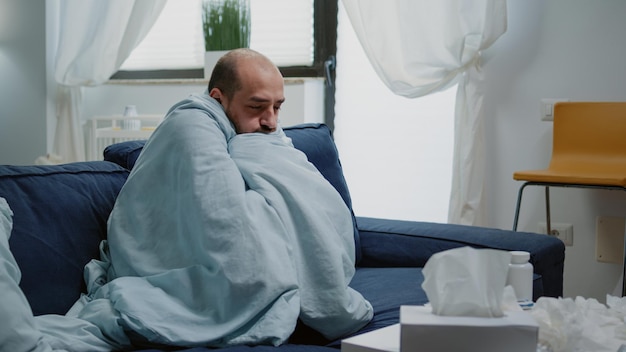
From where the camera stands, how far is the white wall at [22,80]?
4.63 m

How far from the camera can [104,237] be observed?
1.81 m

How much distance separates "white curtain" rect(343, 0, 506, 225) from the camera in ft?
11.3

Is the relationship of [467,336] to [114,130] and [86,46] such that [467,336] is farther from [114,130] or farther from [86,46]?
[86,46]

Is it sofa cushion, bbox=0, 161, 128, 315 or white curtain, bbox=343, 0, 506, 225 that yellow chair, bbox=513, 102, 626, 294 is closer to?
white curtain, bbox=343, 0, 506, 225

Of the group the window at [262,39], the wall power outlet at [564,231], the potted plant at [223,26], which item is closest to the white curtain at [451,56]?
the wall power outlet at [564,231]

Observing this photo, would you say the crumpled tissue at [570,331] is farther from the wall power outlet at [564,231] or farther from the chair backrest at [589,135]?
the wall power outlet at [564,231]

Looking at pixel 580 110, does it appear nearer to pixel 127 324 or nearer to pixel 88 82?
pixel 127 324

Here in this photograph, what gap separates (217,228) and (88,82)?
3135 mm

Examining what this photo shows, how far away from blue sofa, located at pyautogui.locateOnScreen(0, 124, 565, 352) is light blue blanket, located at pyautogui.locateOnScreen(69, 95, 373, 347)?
0.05 metres

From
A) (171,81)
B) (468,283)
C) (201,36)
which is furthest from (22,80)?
(468,283)

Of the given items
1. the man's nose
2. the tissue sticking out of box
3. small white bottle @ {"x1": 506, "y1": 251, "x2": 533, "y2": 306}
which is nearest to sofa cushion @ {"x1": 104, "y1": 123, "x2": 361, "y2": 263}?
the man's nose

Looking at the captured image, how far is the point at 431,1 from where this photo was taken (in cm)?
356

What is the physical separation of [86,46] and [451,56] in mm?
2135

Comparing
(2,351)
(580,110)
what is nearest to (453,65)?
(580,110)
